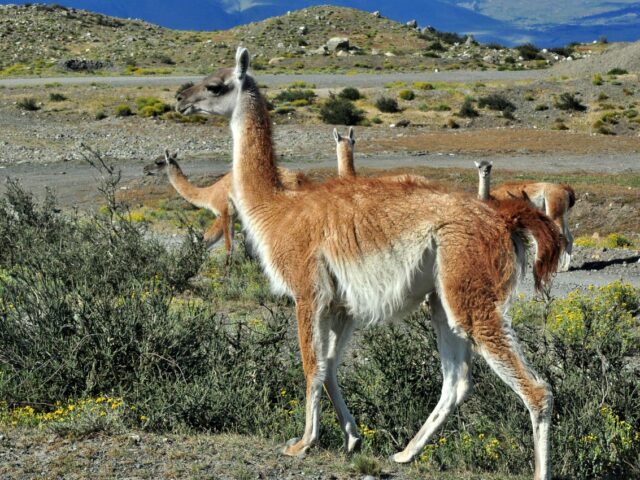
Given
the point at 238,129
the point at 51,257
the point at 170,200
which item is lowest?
the point at 170,200

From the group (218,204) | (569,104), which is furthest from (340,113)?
(218,204)

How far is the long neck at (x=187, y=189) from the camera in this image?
13.5 meters

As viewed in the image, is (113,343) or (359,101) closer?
(113,343)

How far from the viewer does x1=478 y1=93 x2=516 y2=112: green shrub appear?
35.6 meters

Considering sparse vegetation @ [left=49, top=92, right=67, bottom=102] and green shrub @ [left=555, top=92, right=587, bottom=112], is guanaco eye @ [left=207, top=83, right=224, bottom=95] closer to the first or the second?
green shrub @ [left=555, top=92, right=587, bottom=112]

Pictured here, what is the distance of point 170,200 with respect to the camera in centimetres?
1944

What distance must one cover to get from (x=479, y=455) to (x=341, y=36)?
70823mm

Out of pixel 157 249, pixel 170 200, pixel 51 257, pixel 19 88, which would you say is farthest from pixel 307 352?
pixel 19 88

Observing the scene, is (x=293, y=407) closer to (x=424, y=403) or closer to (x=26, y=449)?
(x=424, y=403)

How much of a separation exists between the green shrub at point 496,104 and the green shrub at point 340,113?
16.3ft

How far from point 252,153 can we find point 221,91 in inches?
35.6

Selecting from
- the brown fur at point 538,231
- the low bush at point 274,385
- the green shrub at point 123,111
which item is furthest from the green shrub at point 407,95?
the brown fur at point 538,231

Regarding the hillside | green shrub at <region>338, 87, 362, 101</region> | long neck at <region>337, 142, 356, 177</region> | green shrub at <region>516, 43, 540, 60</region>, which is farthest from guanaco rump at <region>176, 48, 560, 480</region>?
green shrub at <region>516, 43, 540, 60</region>

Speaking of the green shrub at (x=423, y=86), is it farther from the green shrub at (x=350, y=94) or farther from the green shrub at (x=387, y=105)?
the green shrub at (x=387, y=105)
